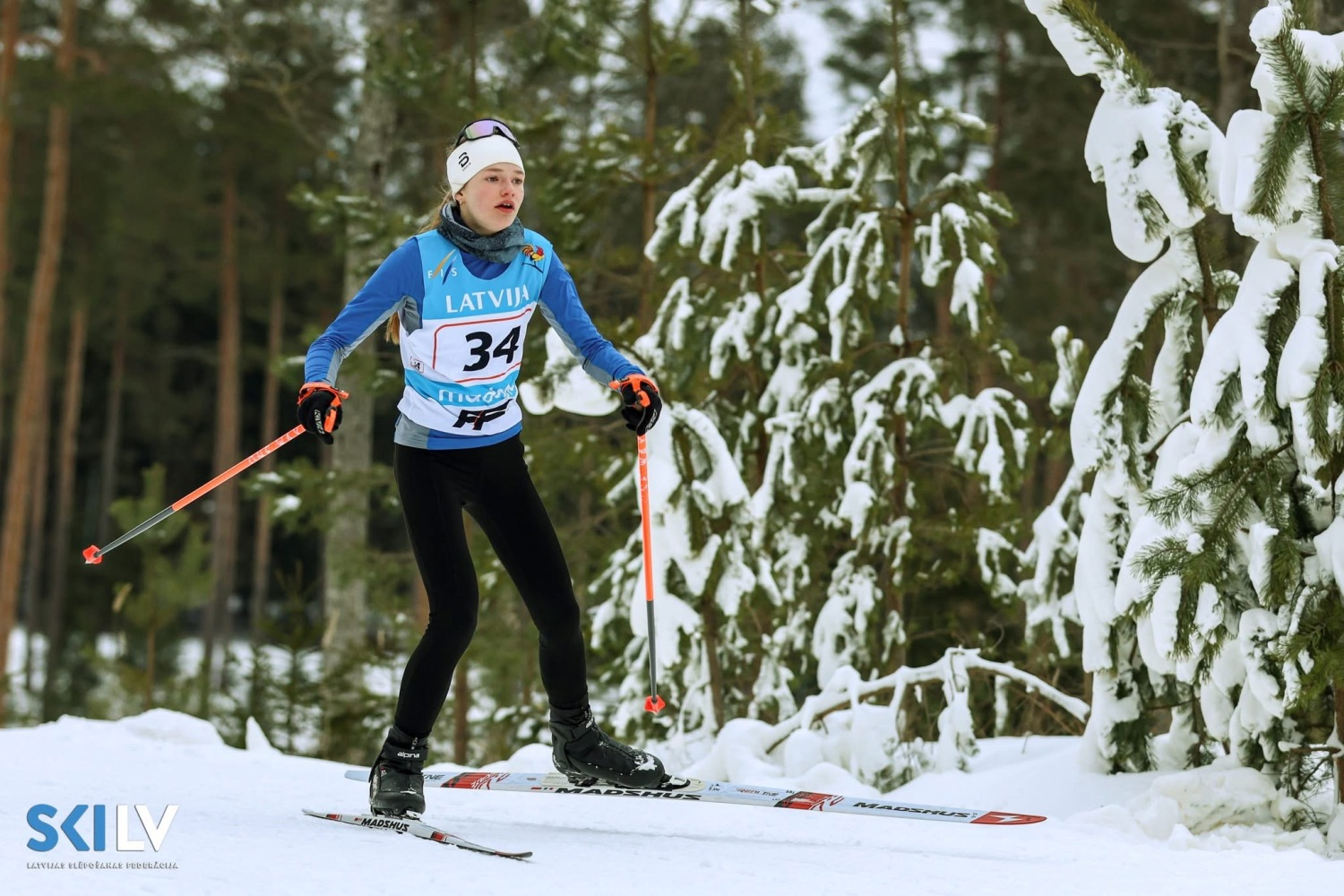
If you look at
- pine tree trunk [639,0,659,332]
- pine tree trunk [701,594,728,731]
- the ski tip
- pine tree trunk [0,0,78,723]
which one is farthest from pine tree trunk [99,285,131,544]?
the ski tip

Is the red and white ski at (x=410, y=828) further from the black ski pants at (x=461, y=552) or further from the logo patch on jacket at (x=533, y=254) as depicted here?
the logo patch on jacket at (x=533, y=254)

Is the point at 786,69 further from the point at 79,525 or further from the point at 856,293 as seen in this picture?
the point at 79,525

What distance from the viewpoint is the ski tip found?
3945 mm

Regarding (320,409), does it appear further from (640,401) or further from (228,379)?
(228,379)

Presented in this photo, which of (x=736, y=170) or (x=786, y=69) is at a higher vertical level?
(x=786, y=69)

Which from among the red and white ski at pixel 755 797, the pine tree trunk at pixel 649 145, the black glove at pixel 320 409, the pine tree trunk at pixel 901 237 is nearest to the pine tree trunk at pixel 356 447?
the pine tree trunk at pixel 649 145

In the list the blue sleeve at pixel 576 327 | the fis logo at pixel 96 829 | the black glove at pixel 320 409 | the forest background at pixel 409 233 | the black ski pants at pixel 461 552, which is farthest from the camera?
the forest background at pixel 409 233

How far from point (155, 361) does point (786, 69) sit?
56.7ft

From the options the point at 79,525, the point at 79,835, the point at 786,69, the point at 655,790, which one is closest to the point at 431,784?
the point at 655,790

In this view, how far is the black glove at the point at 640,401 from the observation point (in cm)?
402

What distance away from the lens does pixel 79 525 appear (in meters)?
36.5

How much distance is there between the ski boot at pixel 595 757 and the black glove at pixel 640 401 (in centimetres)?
91

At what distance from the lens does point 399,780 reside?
403 centimetres

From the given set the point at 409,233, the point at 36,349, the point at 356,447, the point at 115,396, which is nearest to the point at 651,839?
the point at 409,233
